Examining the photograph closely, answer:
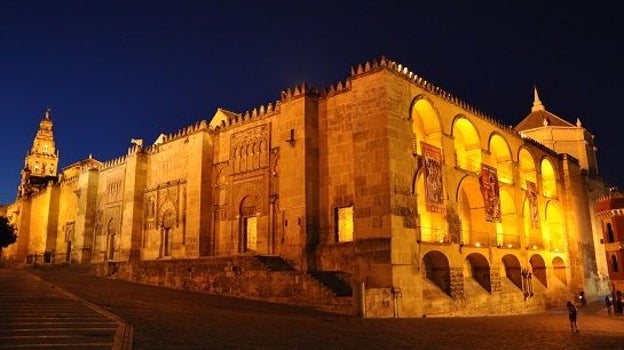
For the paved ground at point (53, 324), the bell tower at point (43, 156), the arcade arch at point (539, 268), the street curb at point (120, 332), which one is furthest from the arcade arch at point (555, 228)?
the bell tower at point (43, 156)

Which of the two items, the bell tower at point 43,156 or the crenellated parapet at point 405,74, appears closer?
the crenellated parapet at point 405,74

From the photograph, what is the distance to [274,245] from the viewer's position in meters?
20.2

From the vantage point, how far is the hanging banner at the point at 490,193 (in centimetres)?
2227

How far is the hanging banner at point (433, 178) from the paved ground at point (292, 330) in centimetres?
580

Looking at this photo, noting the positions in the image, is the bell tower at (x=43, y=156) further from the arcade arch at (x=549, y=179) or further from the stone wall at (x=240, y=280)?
the arcade arch at (x=549, y=179)

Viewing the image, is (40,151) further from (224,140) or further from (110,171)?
(224,140)

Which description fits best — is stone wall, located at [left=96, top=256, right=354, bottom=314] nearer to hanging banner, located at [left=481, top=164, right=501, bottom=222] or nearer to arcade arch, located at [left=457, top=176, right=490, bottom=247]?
arcade arch, located at [left=457, top=176, right=490, bottom=247]

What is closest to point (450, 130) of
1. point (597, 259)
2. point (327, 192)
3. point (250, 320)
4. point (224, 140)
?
point (327, 192)

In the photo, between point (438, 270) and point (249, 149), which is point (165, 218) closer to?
point (249, 149)

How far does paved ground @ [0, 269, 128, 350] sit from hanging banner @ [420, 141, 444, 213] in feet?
41.8

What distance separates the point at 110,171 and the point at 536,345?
1140 inches

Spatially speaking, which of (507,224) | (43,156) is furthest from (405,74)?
(43,156)

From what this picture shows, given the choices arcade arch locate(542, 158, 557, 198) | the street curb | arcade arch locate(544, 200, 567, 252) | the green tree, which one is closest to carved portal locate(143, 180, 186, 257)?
the green tree

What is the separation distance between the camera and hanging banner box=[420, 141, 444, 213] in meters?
18.7
